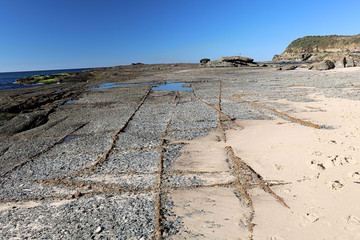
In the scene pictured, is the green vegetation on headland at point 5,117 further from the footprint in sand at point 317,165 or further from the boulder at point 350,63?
the boulder at point 350,63

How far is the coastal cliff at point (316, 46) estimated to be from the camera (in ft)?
438

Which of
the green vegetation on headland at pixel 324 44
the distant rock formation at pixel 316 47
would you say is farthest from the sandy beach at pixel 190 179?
the green vegetation on headland at pixel 324 44

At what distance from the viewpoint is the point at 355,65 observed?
1614 inches

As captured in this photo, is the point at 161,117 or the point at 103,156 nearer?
the point at 103,156

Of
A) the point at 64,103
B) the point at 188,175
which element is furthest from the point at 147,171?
the point at 64,103

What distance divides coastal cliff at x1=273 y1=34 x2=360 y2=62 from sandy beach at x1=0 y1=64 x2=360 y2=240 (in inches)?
5439

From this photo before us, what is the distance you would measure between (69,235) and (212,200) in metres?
3.49

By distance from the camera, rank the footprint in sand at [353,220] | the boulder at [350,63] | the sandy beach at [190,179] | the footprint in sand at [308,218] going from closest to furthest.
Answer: the footprint in sand at [353,220]
the footprint in sand at [308,218]
the sandy beach at [190,179]
the boulder at [350,63]

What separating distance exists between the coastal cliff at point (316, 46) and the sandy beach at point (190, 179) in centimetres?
13814

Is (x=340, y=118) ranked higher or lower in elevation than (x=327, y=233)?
higher

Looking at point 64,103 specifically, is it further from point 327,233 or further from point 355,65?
point 355,65

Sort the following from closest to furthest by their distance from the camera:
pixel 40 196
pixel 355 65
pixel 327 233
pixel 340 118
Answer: pixel 327 233
pixel 40 196
pixel 340 118
pixel 355 65

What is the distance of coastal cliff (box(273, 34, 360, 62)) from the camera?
13362cm

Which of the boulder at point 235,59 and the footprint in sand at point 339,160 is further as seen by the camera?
the boulder at point 235,59
